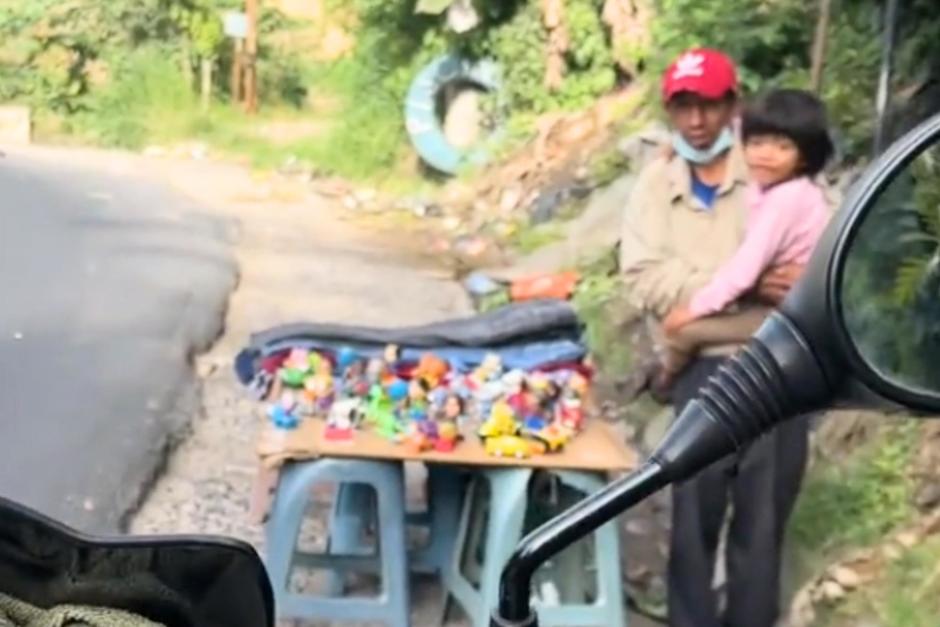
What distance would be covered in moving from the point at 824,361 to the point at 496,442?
7.90ft

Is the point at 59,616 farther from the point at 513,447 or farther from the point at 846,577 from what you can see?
the point at 846,577

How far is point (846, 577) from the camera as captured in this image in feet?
12.7

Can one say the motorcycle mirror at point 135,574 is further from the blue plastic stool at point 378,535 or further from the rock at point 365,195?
the rock at point 365,195

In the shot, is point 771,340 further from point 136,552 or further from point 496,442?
point 496,442

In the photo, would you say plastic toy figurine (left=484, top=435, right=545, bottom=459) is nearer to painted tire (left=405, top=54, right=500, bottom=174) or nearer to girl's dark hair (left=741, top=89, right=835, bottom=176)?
girl's dark hair (left=741, top=89, right=835, bottom=176)

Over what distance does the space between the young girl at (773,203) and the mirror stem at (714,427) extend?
6.77 feet

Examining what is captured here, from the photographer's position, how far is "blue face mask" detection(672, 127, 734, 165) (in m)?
3.24

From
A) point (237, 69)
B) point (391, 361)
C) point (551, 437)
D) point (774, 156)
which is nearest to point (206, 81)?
point (237, 69)

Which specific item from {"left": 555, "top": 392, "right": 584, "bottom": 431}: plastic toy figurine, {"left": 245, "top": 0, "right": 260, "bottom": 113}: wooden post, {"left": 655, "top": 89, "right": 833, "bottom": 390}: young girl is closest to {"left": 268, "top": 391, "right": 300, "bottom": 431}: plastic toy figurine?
{"left": 555, "top": 392, "right": 584, "bottom": 431}: plastic toy figurine

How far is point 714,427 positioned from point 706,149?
2.31 m

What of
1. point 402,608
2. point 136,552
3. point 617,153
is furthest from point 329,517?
point 617,153

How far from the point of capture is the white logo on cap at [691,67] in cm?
316

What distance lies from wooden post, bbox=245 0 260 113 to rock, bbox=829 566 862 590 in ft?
27.4

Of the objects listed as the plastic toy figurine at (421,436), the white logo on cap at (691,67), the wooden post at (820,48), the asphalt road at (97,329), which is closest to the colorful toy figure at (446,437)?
the plastic toy figurine at (421,436)
